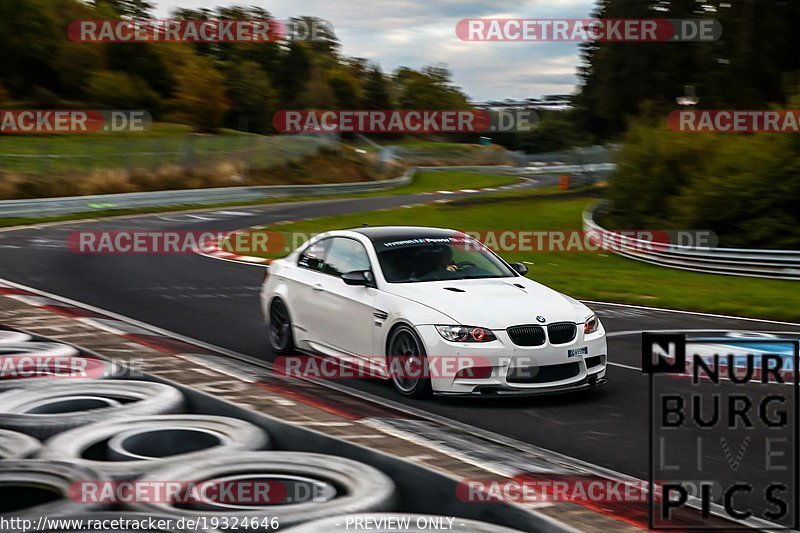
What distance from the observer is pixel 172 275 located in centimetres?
1808

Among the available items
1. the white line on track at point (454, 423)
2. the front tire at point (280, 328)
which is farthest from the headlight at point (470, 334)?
the front tire at point (280, 328)

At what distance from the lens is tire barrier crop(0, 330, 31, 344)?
940 centimetres

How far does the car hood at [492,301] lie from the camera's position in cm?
844

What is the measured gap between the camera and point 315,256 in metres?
10.4

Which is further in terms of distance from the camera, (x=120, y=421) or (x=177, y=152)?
(x=177, y=152)

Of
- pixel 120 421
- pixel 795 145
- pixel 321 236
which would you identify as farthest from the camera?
pixel 795 145

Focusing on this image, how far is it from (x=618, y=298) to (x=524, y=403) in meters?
8.83

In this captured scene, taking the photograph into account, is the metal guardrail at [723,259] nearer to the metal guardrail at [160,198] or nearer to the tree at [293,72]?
the metal guardrail at [160,198]

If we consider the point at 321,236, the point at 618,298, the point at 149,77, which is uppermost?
the point at 149,77

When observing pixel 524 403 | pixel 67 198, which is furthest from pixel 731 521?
pixel 67 198

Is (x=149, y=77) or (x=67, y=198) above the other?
(x=149, y=77)

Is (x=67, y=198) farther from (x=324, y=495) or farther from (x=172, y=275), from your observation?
(x=324, y=495)

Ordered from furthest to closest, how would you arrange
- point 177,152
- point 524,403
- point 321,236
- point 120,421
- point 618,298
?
point 177,152
point 618,298
point 321,236
point 524,403
point 120,421

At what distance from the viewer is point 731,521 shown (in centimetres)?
506
